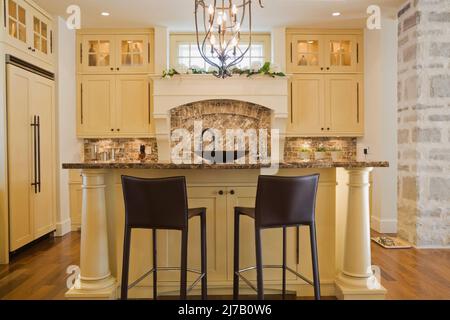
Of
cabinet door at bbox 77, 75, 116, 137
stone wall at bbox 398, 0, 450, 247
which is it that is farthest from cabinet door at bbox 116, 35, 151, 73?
stone wall at bbox 398, 0, 450, 247

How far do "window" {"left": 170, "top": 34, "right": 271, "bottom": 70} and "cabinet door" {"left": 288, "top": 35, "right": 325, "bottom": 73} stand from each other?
0.38 meters

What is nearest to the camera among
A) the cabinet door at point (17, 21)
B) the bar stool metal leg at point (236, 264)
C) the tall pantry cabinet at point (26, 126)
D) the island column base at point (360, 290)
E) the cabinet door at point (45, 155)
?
the bar stool metal leg at point (236, 264)

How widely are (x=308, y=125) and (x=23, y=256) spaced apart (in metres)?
3.95

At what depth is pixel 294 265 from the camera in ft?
8.84

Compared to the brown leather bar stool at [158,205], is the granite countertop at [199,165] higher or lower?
higher

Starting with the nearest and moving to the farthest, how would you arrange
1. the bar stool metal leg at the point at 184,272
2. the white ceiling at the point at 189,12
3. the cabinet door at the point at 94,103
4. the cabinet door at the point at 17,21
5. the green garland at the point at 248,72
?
1. the bar stool metal leg at the point at 184,272
2. the cabinet door at the point at 17,21
3. the white ceiling at the point at 189,12
4. the green garland at the point at 248,72
5. the cabinet door at the point at 94,103

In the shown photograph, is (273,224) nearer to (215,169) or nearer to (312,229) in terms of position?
(312,229)

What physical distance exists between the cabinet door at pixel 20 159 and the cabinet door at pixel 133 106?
1373 millimetres

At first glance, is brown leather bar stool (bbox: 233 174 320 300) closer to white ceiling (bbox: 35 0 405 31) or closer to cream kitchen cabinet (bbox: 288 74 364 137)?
white ceiling (bbox: 35 0 405 31)

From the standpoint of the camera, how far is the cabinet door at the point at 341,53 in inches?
204

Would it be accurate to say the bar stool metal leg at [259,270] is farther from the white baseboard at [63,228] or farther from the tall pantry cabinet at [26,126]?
the white baseboard at [63,228]

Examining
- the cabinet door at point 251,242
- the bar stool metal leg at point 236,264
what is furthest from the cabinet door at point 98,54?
the bar stool metal leg at point 236,264

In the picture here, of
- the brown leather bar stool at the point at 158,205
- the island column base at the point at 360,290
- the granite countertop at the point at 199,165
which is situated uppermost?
the granite countertop at the point at 199,165
